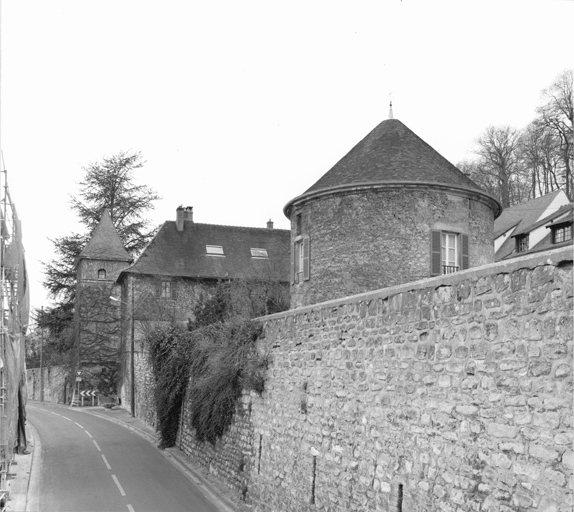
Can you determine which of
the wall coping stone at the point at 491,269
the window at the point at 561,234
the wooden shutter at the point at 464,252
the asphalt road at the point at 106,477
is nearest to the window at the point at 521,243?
the window at the point at 561,234

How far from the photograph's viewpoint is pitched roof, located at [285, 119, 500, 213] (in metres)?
20.5

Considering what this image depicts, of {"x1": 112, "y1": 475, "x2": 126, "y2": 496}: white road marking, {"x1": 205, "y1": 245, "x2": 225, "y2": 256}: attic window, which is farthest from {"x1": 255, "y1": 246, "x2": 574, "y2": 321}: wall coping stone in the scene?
{"x1": 205, "y1": 245, "x2": 225, "y2": 256}: attic window

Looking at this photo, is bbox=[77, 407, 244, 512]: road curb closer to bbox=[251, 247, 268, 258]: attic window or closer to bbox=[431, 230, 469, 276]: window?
bbox=[431, 230, 469, 276]: window

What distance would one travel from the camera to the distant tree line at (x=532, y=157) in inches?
1398

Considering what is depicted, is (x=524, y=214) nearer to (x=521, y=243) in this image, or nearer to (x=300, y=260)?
(x=521, y=243)

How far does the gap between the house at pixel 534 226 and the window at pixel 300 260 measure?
12808 millimetres

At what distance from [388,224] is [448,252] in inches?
77.7

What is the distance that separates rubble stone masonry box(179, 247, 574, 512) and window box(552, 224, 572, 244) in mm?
21354

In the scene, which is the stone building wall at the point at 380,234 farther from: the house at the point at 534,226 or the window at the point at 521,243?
the window at the point at 521,243

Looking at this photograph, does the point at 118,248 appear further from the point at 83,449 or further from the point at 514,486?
the point at 514,486

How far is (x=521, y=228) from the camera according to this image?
36500 millimetres

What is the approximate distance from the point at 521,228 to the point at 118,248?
87.4ft

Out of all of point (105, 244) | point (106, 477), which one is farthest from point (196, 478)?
point (105, 244)

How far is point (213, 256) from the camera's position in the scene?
46.6 meters
